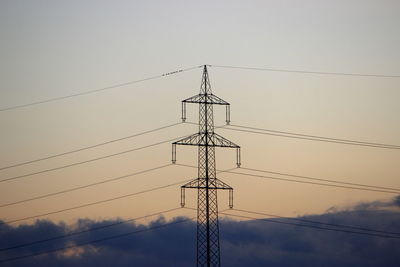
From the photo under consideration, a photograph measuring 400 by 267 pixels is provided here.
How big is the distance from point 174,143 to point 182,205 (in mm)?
6072

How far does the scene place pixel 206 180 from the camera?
7450 centimetres

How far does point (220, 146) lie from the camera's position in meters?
73.2

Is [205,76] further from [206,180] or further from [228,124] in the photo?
[206,180]

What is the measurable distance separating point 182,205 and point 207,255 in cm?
538

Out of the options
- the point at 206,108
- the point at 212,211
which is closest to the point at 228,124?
the point at 206,108

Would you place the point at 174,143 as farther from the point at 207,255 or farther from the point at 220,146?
the point at 207,255

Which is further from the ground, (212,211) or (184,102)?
(184,102)

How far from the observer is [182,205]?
7288 centimetres

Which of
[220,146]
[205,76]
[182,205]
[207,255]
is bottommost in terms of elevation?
[207,255]

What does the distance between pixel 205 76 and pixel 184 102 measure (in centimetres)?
399

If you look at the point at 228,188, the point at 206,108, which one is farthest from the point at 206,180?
the point at 206,108

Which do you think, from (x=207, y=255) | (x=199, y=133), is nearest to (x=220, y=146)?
(x=199, y=133)

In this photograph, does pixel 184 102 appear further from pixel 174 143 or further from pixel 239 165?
pixel 239 165

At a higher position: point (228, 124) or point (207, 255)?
point (228, 124)
